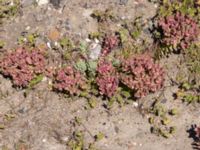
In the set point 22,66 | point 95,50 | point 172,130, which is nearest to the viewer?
point 172,130

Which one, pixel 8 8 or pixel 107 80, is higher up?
pixel 8 8

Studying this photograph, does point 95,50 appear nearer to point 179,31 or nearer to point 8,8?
point 179,31

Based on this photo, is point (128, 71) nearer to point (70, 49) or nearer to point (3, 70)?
point (70, 49)

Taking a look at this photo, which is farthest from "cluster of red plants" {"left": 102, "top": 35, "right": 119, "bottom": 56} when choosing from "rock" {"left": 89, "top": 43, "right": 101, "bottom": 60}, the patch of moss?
the patch of moss

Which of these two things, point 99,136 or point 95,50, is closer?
point 99,136

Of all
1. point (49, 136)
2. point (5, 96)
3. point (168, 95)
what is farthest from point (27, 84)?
point (168, 95)

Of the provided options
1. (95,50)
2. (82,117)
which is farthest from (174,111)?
(95,50)

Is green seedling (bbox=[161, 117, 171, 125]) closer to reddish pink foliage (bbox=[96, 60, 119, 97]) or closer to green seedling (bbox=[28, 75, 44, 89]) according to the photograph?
reddish pink foliage (bbox=[96, 60, 119, 97])
